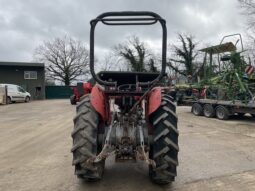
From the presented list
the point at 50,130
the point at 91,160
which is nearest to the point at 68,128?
the point at 50,130

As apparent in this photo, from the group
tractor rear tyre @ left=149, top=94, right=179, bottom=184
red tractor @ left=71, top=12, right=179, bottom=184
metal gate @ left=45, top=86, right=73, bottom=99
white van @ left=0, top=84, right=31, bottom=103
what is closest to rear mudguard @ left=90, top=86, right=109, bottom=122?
red tractor @ left=71, top=12, right=179, bottom=184

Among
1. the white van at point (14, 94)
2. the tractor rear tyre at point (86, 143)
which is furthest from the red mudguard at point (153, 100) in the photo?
the white van at point (14, 94)

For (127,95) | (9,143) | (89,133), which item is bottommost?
(9,143)

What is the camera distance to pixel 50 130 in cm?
1099

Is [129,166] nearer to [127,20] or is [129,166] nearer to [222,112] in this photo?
[127,20]

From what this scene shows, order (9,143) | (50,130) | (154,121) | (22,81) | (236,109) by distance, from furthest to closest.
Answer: (22,81) → (236,109) → (50,130) → (9,143) → (154,121)

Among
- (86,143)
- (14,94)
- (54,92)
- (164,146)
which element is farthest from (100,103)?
(54,92)

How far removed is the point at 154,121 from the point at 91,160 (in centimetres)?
97

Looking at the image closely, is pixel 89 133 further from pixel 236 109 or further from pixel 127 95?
pixel 236 109

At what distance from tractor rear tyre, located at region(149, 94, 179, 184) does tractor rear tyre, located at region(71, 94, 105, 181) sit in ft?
2.50

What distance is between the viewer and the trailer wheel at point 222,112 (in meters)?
13.7

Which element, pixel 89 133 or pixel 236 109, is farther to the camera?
pixel 236 109

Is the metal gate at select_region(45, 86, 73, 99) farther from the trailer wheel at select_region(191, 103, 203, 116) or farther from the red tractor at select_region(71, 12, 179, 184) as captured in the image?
the red tractor at select_region(71, 12, 179, 184)

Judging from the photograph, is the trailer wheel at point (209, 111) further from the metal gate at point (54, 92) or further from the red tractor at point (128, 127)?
the metal gate at point (54, 92)
